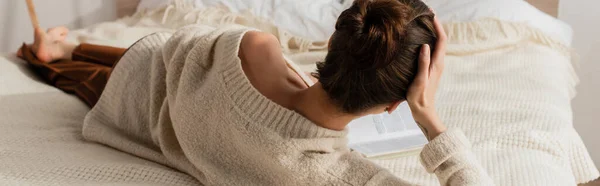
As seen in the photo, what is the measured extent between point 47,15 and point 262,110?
5.75ft

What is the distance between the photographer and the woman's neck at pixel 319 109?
103 cm

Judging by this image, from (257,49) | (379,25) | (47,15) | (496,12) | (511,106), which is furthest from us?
(47,15)

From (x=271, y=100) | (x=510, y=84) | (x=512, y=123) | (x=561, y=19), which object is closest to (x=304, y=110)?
(x=271, y=100)

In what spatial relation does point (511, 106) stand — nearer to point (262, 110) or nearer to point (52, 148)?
point (262, 110)

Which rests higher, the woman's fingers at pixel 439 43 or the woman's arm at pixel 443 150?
the woman's fingers at pixel 439 43

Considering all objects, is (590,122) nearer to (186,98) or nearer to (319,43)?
(319,43)

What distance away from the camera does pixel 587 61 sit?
243cm

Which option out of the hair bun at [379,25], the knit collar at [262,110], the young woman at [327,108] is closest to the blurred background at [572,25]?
the young woman at [327,108]

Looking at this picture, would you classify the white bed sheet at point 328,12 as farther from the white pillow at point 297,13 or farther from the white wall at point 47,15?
the white wall at point 47,15

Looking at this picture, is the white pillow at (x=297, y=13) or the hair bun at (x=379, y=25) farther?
the white pillow at (x=297, y=13)

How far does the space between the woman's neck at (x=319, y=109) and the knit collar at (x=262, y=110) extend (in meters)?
0.01

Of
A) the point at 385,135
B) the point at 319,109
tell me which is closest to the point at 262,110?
the point at 319,109

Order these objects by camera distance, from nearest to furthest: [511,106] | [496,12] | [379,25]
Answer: [379,25]
[511,106]
[496,12]

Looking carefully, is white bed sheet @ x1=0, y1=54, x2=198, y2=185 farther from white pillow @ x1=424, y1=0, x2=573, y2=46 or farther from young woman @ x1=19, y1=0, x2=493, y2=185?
white pillow @ x1=424, y1=0, x2=573, y2=46
